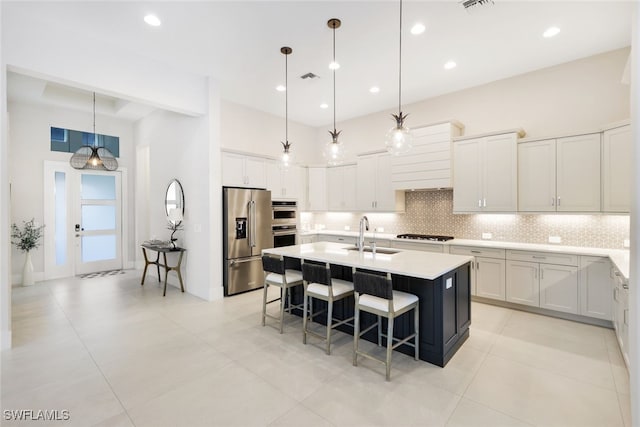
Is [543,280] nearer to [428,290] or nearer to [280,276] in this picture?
[428,290]

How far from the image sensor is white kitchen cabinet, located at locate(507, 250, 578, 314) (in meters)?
3.68

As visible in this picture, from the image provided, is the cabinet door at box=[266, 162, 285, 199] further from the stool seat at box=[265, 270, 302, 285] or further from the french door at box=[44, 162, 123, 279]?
the french door at box=[44, 162, 123, 279]

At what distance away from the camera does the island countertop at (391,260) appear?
263 centimetres

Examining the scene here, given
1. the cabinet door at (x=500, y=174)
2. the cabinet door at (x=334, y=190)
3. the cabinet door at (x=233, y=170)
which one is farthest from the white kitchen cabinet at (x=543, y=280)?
the cabinet door at (x=233, y=170)

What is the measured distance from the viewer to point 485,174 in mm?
4457

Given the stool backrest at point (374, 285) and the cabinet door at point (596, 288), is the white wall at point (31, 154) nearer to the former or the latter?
the stool backrest at point (374, 285)

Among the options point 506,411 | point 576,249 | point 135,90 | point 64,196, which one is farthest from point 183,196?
point 576,249

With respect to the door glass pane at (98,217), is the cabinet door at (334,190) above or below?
above

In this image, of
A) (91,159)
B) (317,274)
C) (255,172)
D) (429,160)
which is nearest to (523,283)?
(429,160)

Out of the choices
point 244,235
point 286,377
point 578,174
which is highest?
point 578,174

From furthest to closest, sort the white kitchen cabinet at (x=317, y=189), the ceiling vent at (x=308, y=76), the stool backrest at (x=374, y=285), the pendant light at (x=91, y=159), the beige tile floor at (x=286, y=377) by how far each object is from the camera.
→ the white kitchen cabinet at (x=317, y=189), the pendant light at (x=91, y=159), the ceiling vent at (x=308, y=76), the stool backrest at (x=374, y=285), the beige tile floor at (x=286, y=377)

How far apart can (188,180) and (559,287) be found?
5665mm

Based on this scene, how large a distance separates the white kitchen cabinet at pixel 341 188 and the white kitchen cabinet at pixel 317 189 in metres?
0.10

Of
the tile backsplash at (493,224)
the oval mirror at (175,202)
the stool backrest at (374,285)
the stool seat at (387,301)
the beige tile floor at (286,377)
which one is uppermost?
the oval mirror at (175,202)
